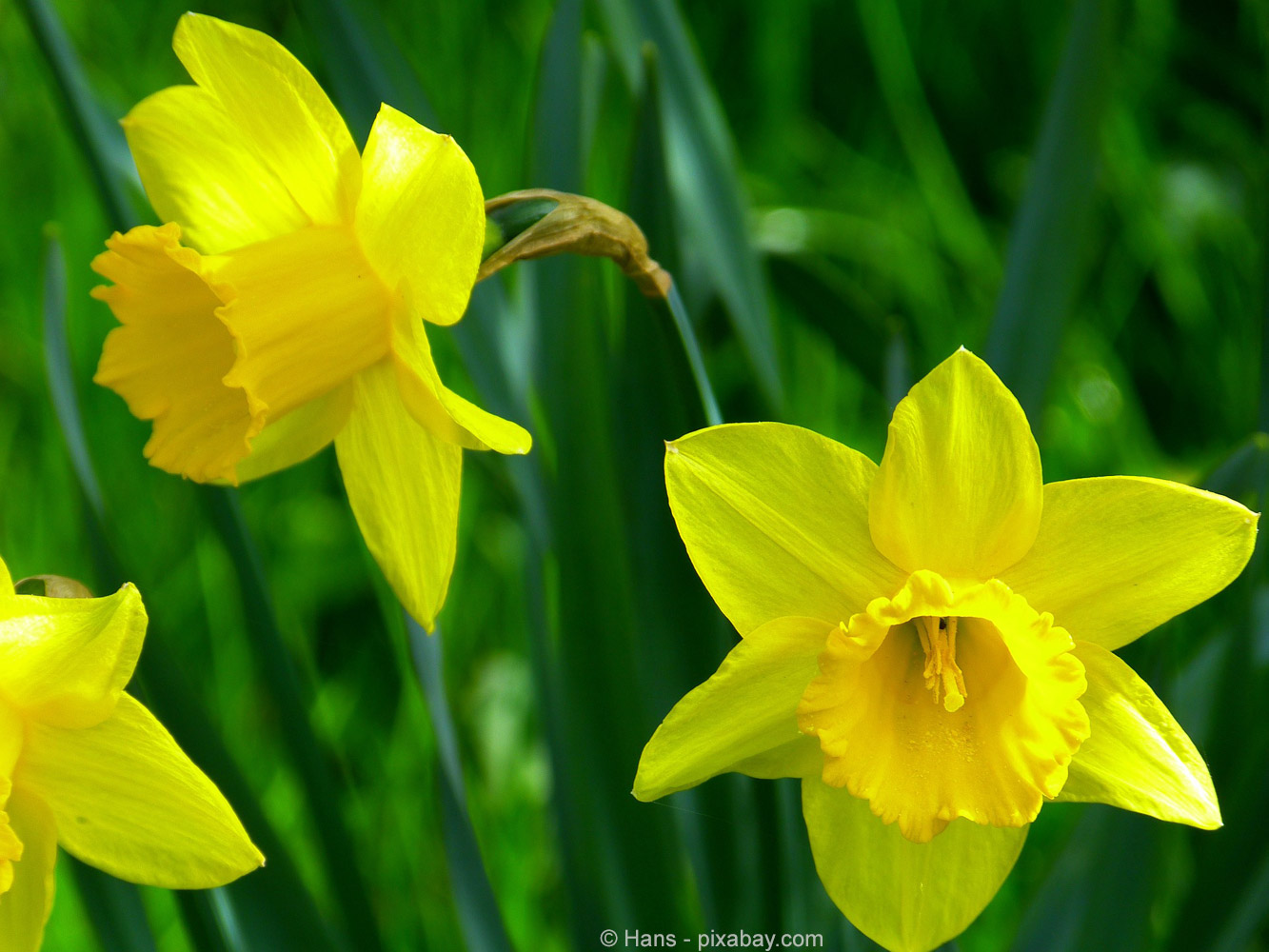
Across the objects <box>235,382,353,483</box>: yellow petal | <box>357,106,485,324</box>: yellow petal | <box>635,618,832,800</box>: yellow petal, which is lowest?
<box>635,618,832,800</box>: yellow petal

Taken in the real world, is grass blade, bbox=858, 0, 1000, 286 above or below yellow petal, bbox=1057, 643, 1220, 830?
above

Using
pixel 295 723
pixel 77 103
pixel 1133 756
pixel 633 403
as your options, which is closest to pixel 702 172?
pixel 633 403

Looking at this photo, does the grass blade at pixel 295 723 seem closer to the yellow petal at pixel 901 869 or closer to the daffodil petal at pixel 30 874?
the daffodil petal at pixel 30 874

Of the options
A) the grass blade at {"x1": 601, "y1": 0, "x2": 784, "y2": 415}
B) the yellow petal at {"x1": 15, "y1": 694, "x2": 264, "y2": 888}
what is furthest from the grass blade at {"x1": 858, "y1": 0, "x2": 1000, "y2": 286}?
the yellow petal at {"x1": 15, "y1": 694, "x2": 264, "y2": 888}

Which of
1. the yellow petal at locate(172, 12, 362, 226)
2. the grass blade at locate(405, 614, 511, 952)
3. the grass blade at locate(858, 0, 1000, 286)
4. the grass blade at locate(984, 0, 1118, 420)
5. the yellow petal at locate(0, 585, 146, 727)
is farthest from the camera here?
the grass blade at locate(858, 0, 1000, 286)

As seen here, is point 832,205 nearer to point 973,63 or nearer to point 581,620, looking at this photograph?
point 973,63

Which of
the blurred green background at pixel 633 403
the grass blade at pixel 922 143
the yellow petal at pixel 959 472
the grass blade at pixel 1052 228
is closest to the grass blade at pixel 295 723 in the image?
the blurred green background at pixel 633 403

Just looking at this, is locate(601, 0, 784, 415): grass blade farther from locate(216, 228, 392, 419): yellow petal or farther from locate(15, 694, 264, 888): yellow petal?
locate(15, 694, 264, 888): yellow petal
